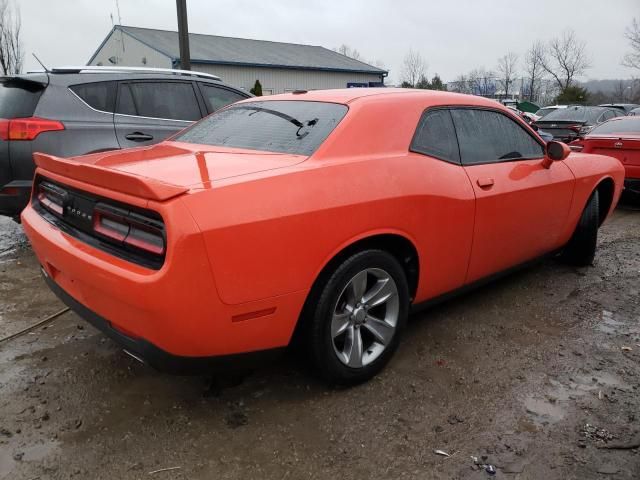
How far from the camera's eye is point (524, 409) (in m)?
2.60

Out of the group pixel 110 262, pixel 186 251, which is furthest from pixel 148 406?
pixel 186 251

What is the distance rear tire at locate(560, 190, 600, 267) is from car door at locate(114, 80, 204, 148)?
152 inches

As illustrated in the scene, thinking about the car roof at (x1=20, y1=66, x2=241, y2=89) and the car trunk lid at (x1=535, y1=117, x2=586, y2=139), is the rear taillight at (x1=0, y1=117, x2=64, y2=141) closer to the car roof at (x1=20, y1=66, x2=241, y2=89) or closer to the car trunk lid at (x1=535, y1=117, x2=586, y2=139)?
the car roof at (x1=20, y1=66, x2=241, y2=89)

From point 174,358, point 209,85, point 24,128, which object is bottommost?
point 174,358

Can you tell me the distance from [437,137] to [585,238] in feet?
7.19

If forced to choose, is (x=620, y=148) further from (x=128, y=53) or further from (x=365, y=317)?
(x=128, y=53)

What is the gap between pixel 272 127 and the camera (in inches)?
121

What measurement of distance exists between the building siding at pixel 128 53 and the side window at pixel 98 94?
20.6 meters

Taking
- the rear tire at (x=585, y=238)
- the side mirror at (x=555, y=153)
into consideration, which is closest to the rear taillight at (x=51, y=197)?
the side mirror at (x=555, y=153)

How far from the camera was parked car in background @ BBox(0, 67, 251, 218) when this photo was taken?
14.5 feet

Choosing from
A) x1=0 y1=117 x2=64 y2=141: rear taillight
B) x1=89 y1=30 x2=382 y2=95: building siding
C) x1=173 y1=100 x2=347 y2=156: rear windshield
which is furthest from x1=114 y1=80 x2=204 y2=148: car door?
x1=89 y1=30 x2=382 y2=95: building siding

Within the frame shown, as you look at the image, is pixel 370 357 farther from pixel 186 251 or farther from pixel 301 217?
pixel 186 251

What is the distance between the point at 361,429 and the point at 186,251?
1.17 metres

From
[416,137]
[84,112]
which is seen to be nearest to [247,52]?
[84,112]
